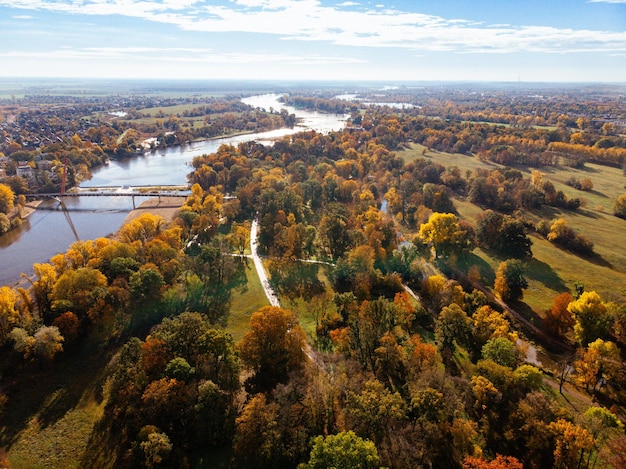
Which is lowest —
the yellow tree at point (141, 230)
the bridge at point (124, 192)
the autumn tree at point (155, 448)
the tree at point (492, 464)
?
the autumn tree at point (155, 448)

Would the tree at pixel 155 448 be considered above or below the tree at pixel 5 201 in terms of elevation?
Result: below

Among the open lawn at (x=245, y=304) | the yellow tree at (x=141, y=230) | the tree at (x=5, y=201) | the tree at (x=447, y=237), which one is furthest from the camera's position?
the tree at (x=5, y=201)

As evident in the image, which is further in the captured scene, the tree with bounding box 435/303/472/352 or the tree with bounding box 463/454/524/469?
the tree with bounding box 435/303/472/352

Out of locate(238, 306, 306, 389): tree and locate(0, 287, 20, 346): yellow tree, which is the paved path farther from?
locate(0, 287, 20, 346): yellow tree

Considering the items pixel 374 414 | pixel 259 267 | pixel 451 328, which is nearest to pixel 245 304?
pixel 259 267

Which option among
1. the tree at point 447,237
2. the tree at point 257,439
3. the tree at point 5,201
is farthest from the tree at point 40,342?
the tree at point 5,201

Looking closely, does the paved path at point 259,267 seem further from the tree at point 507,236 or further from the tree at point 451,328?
the tree at point 507,236

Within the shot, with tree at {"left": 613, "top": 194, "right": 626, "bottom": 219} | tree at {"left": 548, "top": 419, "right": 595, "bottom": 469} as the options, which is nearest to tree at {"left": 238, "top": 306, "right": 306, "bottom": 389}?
tree at {"left": 548, "top": 419, "right": 595, "bottom": 469}
